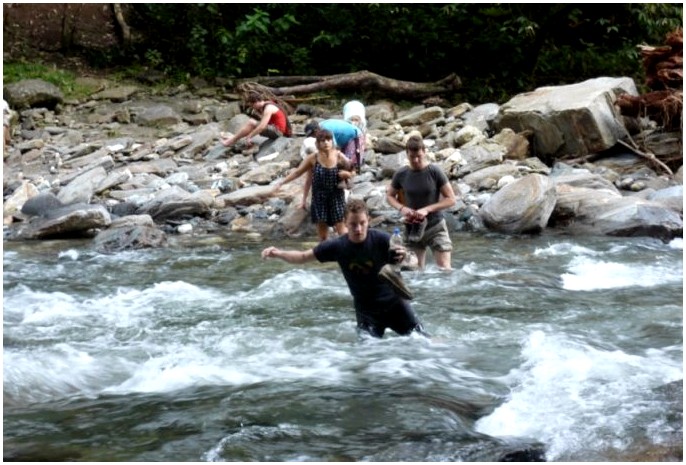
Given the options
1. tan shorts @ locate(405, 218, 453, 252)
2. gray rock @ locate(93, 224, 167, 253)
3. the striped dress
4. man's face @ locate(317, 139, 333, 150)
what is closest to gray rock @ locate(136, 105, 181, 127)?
gray rock @ locate(93, 224, 167, 253)

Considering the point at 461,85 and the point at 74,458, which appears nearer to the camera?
the point at 74,458

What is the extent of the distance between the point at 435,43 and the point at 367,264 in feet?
45.9

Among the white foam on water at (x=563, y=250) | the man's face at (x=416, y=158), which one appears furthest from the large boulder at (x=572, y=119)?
the man's face at (x=416, y=158)

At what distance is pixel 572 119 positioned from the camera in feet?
44.2

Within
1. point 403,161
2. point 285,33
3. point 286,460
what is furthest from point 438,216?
point 285,33

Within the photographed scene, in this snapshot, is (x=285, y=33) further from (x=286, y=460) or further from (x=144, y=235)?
(x=286, y=460)

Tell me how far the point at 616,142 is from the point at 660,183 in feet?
5.08

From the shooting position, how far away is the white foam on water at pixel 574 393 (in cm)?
474

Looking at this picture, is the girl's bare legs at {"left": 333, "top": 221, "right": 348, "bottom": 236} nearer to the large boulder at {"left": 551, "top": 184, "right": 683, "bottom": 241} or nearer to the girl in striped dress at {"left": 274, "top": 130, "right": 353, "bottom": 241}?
the girl in striped dress at {"left": 274, "top": 130, "right": 353, "bottom": 241}

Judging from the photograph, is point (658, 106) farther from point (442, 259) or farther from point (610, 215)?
point (442, 259)

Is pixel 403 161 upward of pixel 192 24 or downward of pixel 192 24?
downward

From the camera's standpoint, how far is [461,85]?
1883 cm

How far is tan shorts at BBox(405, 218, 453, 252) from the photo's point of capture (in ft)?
26.8

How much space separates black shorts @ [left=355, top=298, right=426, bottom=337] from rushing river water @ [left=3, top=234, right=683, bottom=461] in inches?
4.4
